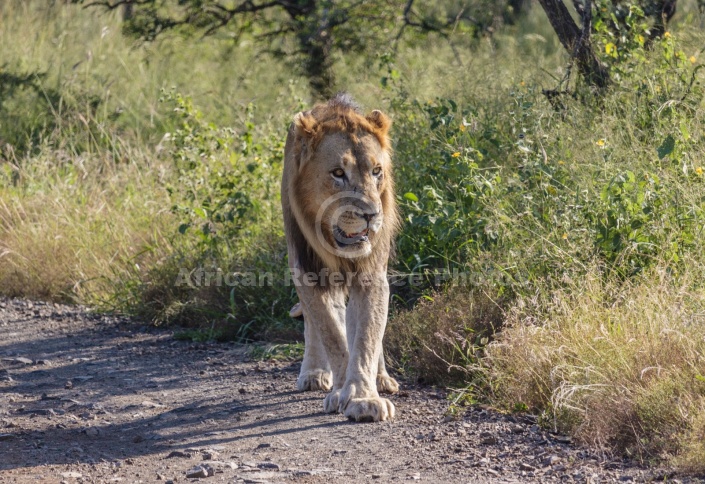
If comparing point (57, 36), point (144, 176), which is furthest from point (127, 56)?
point (144, 176)

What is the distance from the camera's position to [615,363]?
4.54 metres

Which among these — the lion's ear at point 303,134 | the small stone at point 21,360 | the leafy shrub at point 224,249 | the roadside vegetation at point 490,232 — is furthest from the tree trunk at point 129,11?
the lion's ear at point 303,134

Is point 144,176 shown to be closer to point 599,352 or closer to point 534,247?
point 534,247

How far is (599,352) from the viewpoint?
4.56 m

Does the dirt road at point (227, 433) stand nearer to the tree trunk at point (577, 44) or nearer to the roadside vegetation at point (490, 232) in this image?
the roadside vegetation at point (490, 232)

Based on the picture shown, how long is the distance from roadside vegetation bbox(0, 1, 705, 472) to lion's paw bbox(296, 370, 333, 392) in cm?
49

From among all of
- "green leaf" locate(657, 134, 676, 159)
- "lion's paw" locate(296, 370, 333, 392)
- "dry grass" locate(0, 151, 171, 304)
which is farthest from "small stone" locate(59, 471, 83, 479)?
"dry grass" locate(0, 151, 171, 304)

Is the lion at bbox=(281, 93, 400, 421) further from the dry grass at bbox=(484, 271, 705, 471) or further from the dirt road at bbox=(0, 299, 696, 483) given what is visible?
the dry grass at bbox=(484, 271, 705, 471)

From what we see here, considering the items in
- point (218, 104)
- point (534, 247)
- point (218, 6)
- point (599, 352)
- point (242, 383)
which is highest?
point (218, 6)

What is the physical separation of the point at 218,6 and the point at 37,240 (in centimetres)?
352

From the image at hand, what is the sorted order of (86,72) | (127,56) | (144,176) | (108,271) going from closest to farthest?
(108,271), (144,176), (86,72), (127,56)

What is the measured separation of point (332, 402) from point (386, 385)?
44 cm

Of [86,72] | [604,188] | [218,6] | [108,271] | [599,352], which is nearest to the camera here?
[599,352]

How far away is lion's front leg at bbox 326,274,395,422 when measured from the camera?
4.79m
